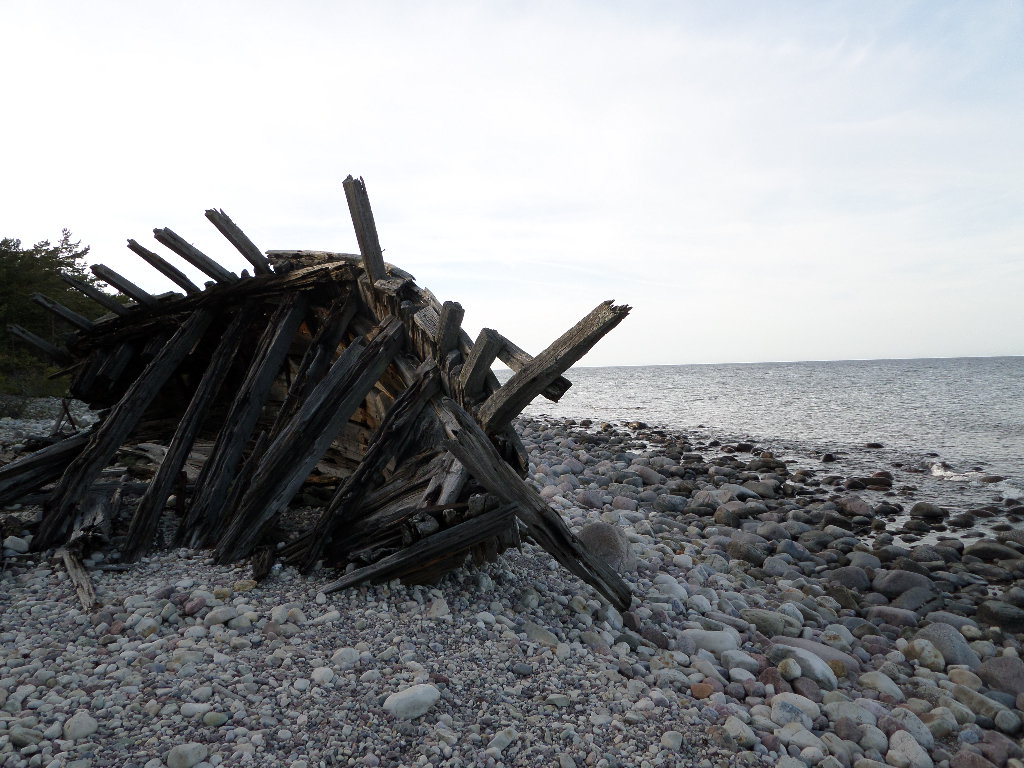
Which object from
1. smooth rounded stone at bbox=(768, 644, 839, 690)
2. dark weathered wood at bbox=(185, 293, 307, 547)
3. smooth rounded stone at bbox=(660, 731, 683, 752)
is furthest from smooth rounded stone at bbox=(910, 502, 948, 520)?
dark weathered wood at bbox=(185, 293, 307, 547)

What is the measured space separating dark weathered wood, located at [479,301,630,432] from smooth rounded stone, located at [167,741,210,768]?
7.30 feet

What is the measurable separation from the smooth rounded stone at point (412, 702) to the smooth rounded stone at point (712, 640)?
2311 mm

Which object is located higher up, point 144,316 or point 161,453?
point 144,316

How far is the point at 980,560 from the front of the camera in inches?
328

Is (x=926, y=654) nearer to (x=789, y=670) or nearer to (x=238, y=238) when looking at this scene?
(x=789, y=670)

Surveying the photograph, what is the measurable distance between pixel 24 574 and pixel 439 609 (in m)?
3.36

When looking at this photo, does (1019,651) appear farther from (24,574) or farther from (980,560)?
(24,574)

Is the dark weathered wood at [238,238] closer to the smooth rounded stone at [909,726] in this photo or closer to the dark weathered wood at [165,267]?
the dark weathered wood at [165,267]

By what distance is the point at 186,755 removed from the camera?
8.69 feet

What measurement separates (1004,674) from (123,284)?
9.12m

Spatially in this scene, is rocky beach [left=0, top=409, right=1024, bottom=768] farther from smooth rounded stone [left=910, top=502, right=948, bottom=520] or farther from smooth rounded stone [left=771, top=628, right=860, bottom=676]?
smooth rounded stone [left=910, top=502, right=948, bottom=520]

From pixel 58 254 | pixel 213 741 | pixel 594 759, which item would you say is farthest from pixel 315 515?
pixel 58 254

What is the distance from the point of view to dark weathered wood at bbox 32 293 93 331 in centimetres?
730

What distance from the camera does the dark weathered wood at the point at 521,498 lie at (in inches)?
150
